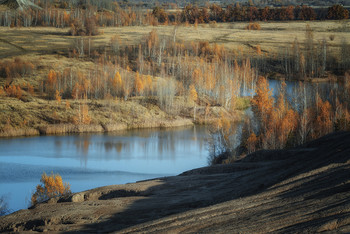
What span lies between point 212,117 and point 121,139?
1255 centimetres

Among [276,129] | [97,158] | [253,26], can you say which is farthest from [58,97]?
[253,26]

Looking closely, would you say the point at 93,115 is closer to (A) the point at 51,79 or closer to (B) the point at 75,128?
(B) the point at 75,128

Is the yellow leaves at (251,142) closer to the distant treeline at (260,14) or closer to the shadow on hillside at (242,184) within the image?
the shadow on hillside at (242,184)

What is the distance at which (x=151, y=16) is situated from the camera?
4641 inches

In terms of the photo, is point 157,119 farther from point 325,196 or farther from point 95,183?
point 325,196

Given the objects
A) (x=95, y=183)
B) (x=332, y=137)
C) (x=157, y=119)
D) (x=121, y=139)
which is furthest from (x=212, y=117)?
(x=332, y=137)

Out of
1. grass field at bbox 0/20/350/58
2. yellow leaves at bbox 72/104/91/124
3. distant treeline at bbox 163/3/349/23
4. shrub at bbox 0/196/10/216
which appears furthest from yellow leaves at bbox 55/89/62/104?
distant treeline at bbox 163/3/349/23

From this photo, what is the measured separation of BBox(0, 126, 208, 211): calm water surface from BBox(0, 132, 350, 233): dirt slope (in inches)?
325

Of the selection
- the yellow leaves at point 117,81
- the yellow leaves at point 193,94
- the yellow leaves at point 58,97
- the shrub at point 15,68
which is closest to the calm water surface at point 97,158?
the yellow leaves at point 58,97

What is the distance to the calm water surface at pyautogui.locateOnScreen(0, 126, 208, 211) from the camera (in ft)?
91.5

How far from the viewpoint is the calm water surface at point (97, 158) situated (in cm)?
2788

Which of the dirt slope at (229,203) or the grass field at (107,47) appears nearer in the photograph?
the dirt slope at (229,203)

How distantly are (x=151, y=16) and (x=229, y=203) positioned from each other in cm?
10797

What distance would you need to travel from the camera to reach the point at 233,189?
52.4 feet
